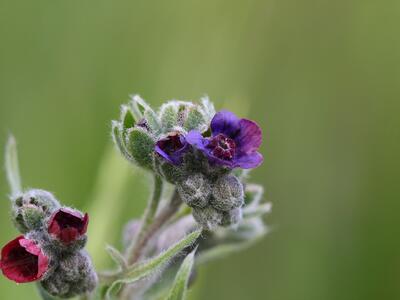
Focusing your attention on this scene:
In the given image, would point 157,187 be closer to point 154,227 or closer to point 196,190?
point 154,227

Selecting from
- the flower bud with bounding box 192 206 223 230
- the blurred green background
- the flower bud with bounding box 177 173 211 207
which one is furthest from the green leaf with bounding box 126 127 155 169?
the blurred green background

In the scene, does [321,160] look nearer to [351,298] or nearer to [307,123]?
[307,123]

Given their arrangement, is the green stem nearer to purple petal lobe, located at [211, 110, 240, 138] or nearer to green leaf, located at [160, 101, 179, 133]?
green leaf, located at [160, 101, 179, 133]

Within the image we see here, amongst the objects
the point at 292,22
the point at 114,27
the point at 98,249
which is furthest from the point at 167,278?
the point at 292,22

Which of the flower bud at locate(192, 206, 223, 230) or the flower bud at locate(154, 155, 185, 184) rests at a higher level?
the flower bud at locate(154, 155, 185, 184)

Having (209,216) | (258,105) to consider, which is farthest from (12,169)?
(258,105)

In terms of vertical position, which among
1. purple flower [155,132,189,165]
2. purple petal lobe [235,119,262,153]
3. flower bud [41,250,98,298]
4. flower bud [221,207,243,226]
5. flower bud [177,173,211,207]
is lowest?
flower bud [41,250,98,298]

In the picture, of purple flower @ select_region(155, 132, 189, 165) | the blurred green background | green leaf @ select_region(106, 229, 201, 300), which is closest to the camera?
green leaf @ select_region(106, 229, 201, 300)

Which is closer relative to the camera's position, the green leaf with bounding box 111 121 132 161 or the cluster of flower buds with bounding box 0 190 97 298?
the cluster of flower buds with bounding box 0 190 97 298
